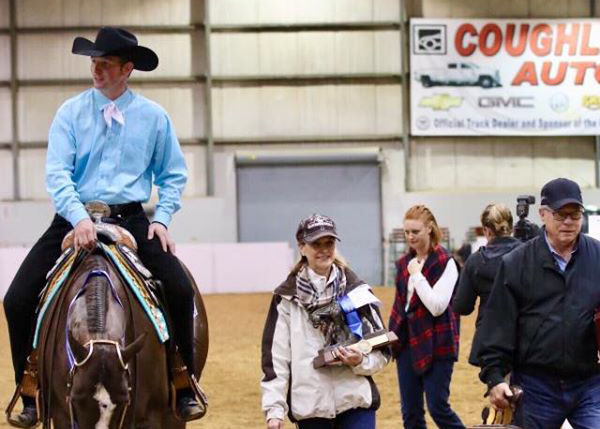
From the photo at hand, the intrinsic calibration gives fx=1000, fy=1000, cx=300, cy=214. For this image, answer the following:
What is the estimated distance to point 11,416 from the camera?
199 inches

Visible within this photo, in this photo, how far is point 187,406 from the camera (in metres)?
5.12

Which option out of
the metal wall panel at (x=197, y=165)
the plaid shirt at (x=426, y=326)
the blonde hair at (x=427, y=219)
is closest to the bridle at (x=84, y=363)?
the plaid shirt at (x=426, y=326)

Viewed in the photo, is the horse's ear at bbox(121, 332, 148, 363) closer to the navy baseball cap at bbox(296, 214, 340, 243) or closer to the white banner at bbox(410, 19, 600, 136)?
the navy baseball cap at bbox(296, 214, 340, 243)

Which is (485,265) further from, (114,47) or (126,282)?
(114,47)

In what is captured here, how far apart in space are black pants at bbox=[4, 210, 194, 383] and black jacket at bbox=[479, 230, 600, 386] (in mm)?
1571

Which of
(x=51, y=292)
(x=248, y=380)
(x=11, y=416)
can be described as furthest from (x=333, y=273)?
(x=248, y=380)

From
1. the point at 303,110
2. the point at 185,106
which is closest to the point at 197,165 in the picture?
the point at 185,106

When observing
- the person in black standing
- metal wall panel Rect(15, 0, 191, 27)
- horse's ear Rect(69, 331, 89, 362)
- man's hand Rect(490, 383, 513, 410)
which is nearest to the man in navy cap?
man's hand Rect(490, 383, 513, 410)

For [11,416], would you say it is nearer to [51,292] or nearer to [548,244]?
[51,292]

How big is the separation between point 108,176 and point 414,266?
2.32 meters

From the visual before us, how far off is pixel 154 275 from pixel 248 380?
5635 millimetres

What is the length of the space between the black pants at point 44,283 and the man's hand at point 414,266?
6.01ft

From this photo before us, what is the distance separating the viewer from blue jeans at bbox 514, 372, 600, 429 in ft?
14.8

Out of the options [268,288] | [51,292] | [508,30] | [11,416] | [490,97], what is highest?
[508,30]
